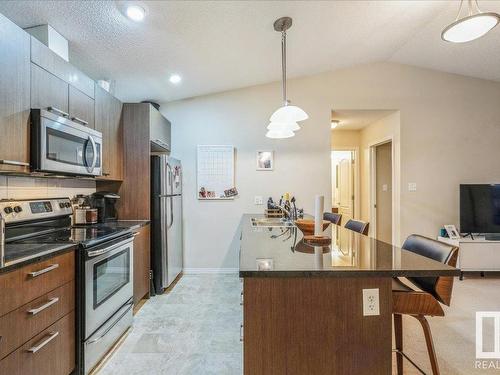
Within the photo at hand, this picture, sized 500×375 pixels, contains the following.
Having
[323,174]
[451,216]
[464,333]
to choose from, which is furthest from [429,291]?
[451,216]

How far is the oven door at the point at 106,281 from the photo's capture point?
1759mm

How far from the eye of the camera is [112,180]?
294 cm

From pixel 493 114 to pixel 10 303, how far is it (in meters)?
5.57

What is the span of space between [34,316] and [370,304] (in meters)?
1.62

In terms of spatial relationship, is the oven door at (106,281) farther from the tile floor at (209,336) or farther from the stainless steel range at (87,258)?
the tile floor at (209,336)

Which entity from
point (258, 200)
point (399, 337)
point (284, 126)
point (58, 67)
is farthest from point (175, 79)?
point (399, 337)

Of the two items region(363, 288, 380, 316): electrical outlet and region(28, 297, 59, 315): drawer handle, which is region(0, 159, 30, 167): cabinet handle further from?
region(363, 288, 380, 316): electrical outlet

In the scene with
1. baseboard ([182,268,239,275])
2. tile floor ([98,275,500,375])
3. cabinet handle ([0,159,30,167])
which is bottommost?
tile floor ([98,275,500,375])

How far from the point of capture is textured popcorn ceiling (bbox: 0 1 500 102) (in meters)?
2.06

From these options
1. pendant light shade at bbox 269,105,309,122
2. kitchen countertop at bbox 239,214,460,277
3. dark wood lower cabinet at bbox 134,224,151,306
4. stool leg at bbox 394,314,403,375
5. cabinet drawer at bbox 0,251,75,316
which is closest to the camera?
kitchen countertop at bbox 239,214,460,277

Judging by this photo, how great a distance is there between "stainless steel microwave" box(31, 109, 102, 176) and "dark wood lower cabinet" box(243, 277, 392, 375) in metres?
1.58

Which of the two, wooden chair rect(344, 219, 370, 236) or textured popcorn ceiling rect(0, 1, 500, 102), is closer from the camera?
textured popcorn ceiling rect(0, 1, 500, 102)

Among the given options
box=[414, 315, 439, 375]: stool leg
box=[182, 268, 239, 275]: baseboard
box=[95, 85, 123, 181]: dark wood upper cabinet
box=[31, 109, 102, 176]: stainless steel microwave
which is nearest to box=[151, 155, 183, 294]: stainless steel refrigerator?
box=[95, 85, 123, 181]: dark wood upper cabinet

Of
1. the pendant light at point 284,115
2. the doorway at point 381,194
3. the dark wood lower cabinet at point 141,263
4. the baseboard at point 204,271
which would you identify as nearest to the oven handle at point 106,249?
the dark wood lower cabinet at point 141,263
